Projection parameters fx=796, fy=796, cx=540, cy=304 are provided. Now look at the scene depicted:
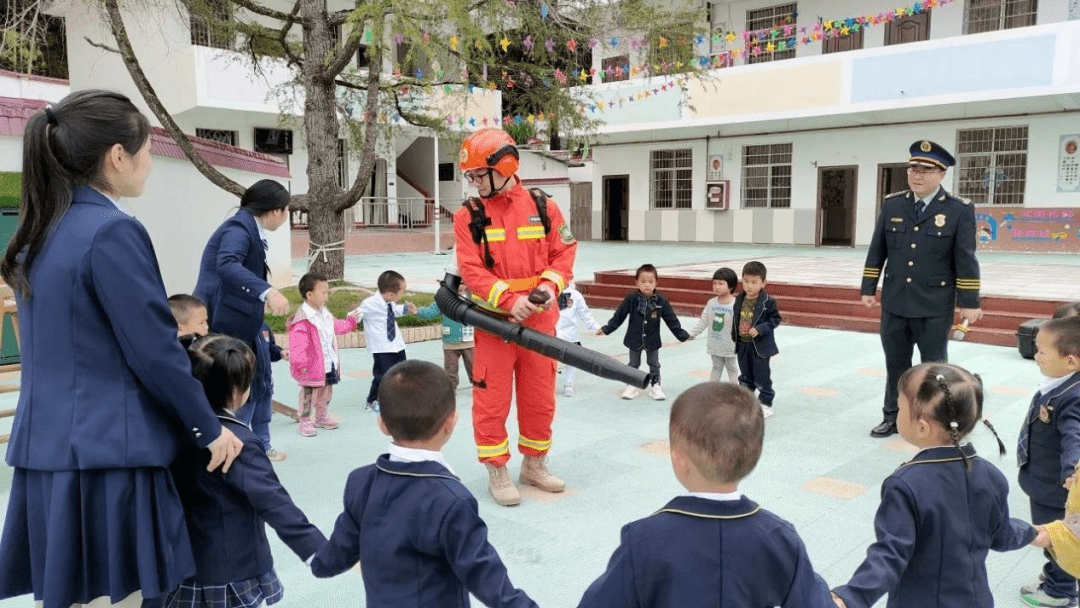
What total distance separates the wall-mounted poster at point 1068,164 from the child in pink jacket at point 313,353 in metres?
16.4

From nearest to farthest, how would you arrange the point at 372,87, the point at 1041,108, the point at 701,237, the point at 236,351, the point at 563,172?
the point at 236,351 < the point at 372,87 < the point at 1041,108 < the point at 701,237 < the point at 563,172

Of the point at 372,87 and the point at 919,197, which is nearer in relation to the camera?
the point at 919,197

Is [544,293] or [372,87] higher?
[372,87]

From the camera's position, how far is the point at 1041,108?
15977 mm

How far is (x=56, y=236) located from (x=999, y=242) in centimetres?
1877

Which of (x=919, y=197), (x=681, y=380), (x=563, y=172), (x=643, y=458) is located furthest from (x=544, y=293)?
(x=563, y=172)

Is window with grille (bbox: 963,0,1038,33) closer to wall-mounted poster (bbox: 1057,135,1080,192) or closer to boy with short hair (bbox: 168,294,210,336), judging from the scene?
wall-mounted poster (bbox: 1057,135,1080,192)

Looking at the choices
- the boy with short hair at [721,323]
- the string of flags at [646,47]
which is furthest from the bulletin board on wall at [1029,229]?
the boy with short hair at [721,323]

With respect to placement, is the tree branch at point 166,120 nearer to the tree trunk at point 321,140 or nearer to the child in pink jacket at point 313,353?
the tree trunk at point 321,140

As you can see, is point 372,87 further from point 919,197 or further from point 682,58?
point 919,197

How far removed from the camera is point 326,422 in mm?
5090

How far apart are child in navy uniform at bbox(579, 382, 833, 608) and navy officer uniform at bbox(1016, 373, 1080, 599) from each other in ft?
4.75

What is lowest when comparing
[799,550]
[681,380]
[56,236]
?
[681,380]

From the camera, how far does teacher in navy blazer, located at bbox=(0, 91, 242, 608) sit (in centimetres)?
174
